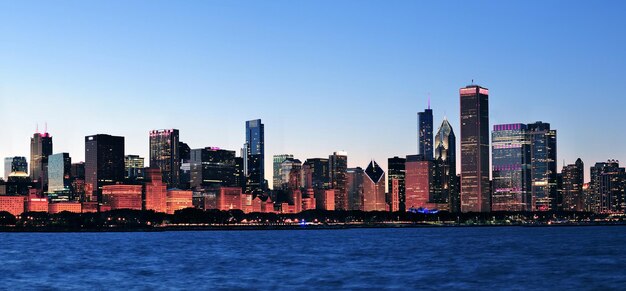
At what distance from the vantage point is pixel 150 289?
221 ft

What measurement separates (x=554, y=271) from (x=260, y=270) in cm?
A: 2633

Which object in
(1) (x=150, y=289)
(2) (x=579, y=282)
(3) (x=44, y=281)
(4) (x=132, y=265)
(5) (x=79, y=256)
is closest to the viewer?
(1) (x=150, y=289)

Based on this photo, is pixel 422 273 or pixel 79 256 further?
pixel 79 256

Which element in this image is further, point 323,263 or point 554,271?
point 323,263

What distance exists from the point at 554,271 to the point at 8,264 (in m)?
55.9

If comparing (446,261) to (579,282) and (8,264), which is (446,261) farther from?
(8,264)

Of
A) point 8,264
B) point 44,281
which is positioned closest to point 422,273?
point 44,281

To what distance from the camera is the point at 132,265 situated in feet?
308

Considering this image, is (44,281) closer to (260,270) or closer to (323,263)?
(260,270)

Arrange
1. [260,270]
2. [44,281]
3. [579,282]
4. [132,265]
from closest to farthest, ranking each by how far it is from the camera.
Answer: [579,282] < [44,281] < [260,270] < [132,265]

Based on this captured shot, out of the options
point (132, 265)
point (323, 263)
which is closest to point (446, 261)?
point (323, 263)

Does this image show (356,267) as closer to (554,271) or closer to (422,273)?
(422,273)

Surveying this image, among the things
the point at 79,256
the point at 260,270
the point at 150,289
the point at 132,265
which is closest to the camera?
the point at 150,289

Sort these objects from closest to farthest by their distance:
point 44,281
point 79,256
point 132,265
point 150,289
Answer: point 150,289
point 44,281
point 132,265
point 79,256
